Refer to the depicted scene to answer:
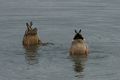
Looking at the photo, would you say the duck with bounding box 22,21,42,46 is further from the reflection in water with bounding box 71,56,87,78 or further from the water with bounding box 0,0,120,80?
the reflection in water with bounding box 71,56,87,78

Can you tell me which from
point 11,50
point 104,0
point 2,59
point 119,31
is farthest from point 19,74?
point 104,0

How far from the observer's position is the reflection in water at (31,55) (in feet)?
84.2

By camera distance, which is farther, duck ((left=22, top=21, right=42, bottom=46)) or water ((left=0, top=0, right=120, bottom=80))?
duck ((left=22, top=21, right=42, bottom=46))

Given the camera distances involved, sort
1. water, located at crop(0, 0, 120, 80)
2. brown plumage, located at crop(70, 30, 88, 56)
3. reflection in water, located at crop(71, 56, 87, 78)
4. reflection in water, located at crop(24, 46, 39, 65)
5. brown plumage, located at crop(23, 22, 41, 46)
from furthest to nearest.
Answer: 1. brown plumage, located at crop(23, 22, 41, 46)
2. brown plumage, located at crop(70, 30, 88, 56)
3. reflection in water, located at crop(24, 46, 39, 65)
4. reflection in water, located at crop(71, 56, 87, 78)
5. water, located at crop(0, 0, 120, 80)

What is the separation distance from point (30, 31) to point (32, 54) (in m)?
2.03

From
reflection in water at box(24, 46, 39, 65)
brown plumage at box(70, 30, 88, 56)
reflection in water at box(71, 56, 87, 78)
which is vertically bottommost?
reflection in water at box(71, 56, 87, 78)

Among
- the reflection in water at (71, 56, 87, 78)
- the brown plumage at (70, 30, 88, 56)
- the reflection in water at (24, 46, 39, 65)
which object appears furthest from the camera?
the brown plumage at (70, 30, 88, 56)

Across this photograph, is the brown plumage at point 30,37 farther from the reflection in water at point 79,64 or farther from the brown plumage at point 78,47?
the reflection in water at point 79,64

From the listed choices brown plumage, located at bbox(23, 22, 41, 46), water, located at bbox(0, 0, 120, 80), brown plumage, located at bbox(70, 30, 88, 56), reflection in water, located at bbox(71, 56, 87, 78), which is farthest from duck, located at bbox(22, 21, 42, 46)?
reflection in water, located at bbox(71, 56, 87, 78)

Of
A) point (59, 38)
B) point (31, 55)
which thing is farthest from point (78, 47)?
point (59, 38)

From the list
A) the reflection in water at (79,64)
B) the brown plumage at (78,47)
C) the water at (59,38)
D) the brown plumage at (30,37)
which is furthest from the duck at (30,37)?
the reflection in water at (79,64)

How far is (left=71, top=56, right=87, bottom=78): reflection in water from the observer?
943 inches

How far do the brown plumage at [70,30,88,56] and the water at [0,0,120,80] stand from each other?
28cm

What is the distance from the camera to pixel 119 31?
102 feet
